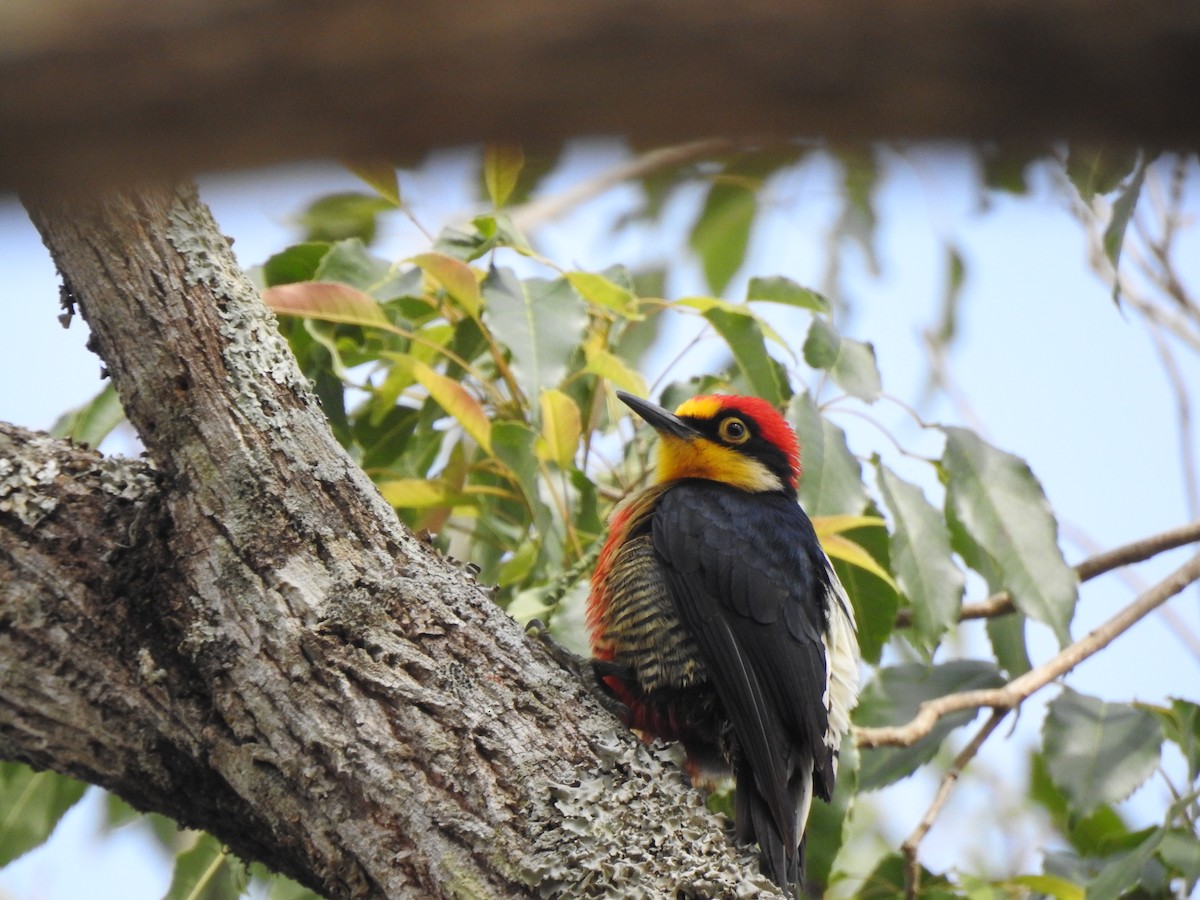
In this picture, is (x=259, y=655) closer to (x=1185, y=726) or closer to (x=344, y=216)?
(x=344, y=216)

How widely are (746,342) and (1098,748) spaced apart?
180 cm

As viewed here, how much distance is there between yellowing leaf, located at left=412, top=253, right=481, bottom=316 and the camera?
3602 mm

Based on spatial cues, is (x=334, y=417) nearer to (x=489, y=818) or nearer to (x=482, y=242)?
(x=482, y=242)

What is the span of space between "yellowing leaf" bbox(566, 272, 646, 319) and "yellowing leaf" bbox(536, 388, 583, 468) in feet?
1.18

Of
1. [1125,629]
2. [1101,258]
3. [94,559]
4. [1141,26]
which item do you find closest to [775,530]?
[1125,629]

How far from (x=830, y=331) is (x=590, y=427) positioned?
88 cm

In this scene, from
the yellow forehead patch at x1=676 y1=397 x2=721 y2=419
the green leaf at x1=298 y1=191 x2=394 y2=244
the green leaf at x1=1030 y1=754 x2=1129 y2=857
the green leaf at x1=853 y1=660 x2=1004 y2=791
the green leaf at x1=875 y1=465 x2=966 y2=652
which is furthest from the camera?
the green leaf at x1=298 y1=191 x2=394 y2=244

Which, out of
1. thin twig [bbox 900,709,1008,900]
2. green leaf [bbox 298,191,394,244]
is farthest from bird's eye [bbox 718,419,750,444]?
green leaf [bbox 298,191,394,244]

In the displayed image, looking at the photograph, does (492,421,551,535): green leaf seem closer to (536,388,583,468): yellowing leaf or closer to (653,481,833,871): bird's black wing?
(536,388,583,468): yellowing leaf

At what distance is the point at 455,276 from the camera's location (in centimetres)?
366

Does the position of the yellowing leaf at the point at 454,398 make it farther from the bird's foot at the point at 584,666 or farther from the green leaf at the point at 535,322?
the bird's foot at the point at 584,666

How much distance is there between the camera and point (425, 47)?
0.80 m

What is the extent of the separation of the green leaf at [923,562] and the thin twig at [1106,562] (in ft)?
1.30

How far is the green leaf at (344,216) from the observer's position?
5094mm
